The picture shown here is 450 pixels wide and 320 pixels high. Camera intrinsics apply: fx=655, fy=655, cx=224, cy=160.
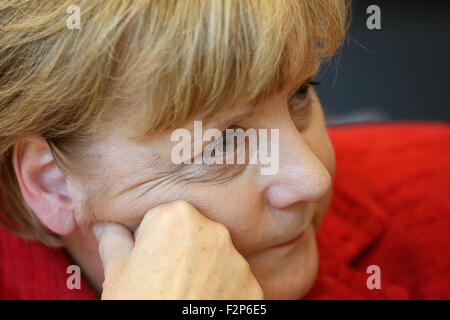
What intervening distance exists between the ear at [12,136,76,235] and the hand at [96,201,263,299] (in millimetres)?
131

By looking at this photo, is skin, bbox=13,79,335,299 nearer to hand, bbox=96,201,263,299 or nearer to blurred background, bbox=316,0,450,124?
hand, bbox=96,201,263,299

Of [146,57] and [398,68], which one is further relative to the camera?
[398,68]

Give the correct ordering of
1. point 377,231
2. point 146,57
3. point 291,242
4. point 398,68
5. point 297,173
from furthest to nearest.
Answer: point 398,68, point 377,231, point 291,242, point 297,173, point 146,57

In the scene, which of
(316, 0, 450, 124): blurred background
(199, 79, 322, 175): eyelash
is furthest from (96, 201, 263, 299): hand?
(316, 0, 450, 124): blurred background

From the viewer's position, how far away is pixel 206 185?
1045mm

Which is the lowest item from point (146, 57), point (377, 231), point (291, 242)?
point (377, 231)

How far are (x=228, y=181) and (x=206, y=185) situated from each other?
0.12 ft

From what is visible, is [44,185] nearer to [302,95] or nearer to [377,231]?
[302,95]

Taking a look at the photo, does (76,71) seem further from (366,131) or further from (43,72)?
(366,131)

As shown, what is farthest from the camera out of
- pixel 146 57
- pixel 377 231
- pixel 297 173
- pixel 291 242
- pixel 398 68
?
pixel 398 68

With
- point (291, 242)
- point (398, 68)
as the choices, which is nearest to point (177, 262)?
point (291, 242)

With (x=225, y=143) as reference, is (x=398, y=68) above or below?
below

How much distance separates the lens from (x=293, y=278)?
3.88ft

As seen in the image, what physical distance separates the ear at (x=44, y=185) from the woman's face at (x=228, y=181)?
0.15 feet
